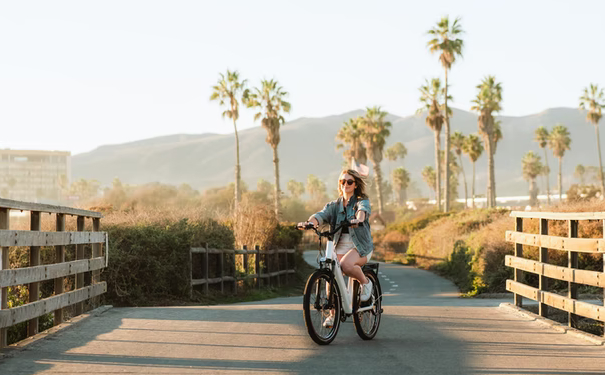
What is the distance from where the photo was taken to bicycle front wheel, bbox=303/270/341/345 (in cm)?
841

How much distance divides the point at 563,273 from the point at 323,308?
322 cm

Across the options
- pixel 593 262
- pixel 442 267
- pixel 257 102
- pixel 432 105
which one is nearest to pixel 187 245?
pixel 593 262

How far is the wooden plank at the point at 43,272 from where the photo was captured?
7.69 metres

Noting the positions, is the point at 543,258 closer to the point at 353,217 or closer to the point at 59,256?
the point at 353,217

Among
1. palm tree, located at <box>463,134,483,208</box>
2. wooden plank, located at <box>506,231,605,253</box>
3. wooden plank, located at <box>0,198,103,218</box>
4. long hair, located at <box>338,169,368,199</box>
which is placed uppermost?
palm tree, located at <box>463,134,483,208</box>

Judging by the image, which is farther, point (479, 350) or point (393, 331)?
point (393, 331)

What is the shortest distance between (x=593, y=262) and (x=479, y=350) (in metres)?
14.5

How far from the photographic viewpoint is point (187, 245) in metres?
20.6

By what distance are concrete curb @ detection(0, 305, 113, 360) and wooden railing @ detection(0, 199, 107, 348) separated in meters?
0.11

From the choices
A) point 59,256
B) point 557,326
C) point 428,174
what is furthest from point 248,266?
point 428,174

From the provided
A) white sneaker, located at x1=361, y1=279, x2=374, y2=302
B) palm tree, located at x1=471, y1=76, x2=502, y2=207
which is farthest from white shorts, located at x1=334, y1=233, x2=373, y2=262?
palm tree, located at x1=471, y1=76, x2=502, y2=207

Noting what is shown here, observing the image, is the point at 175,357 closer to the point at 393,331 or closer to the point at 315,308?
the point at 315,308

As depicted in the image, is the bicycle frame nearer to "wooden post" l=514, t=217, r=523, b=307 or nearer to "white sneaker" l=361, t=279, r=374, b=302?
"white sneaker" l=361, t=279, r=374, b=302

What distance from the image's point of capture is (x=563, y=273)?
9961mm
